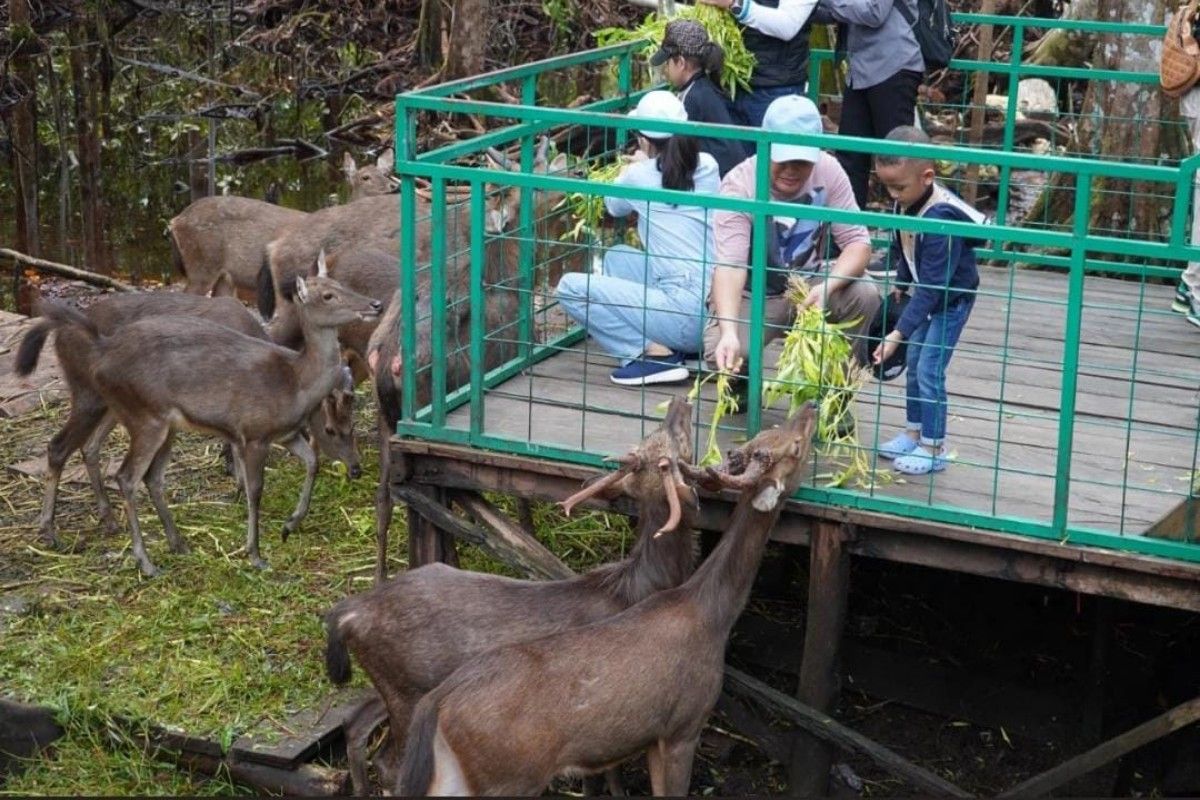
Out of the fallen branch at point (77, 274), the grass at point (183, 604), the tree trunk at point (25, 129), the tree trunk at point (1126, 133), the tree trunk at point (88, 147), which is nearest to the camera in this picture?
the grass at point (183, 604)

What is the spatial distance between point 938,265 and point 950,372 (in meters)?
1.36

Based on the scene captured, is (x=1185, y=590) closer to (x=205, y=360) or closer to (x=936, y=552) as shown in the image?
(x=936, y=552)

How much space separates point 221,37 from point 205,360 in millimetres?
13233

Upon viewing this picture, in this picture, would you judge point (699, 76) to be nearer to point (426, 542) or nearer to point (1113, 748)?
point (426, 542)

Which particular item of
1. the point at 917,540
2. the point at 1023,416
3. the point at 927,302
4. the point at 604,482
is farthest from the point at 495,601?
the point at 1023,416

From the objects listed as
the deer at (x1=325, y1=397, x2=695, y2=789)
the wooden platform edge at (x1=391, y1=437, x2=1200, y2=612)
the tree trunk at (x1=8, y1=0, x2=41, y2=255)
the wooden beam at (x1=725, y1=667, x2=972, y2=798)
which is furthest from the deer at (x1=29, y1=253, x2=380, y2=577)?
the tree trunk at (x1=8, y1=0, x2=41, y2=255)

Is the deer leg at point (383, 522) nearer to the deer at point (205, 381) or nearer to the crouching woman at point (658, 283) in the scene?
the deer at point (205, 381)

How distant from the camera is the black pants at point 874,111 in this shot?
854cm

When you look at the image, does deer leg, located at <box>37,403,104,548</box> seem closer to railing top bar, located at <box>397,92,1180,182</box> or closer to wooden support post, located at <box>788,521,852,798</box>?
railing top bar, located at <box>397,92,1180,182</box>

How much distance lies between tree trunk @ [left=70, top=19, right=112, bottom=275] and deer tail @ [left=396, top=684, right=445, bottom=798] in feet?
30.5

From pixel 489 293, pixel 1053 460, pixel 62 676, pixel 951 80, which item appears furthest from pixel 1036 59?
pixel 62 676

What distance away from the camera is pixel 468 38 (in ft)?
45.4

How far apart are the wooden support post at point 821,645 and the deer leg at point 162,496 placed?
3138 millimetres

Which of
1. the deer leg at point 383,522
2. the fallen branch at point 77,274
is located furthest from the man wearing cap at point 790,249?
the fallen branch at point 77,274
